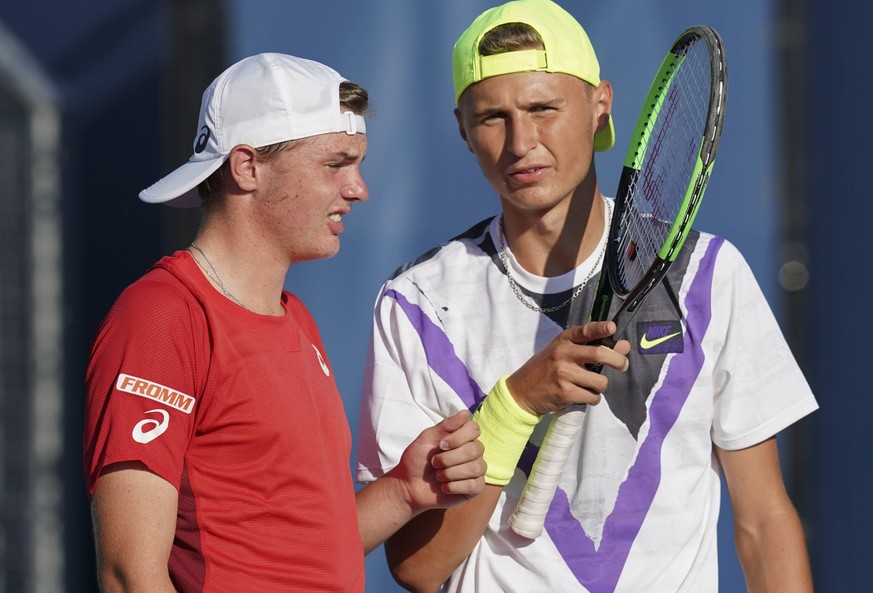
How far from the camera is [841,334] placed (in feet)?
11.6

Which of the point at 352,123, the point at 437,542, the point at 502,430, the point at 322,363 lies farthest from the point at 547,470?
the point at 352,123

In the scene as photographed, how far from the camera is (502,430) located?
2.15 metres

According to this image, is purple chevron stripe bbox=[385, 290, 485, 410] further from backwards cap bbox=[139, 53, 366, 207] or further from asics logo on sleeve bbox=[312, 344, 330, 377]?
backwards cap bbox=[139, 53, 366, 207]

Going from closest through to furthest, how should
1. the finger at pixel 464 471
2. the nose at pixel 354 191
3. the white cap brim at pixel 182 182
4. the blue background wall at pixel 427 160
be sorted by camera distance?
the white cap brim at pixel 182 182
the nose at pixel 354 191
the finger at pixel 464 471
the blue background wall at pixel 427 160

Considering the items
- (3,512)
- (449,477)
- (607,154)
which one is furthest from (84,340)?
(449,477)

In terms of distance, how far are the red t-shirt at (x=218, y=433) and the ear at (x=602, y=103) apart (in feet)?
2.75

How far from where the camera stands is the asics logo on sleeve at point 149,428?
1.67 meters

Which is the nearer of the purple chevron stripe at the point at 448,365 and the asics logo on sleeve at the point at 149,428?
the asics logo on sleeve at the point at 149,428

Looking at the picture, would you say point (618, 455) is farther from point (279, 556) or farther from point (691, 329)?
point (279, 556)

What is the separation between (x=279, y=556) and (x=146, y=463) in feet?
0.85

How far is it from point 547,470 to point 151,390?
0.76 metres

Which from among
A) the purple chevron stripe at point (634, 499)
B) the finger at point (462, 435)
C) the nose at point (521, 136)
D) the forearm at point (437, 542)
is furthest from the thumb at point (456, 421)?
the nose at point (521, 136)

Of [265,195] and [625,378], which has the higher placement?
[265,195]

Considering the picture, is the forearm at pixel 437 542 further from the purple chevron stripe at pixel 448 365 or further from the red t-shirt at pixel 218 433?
the red t-shirt at pixel 218 433
